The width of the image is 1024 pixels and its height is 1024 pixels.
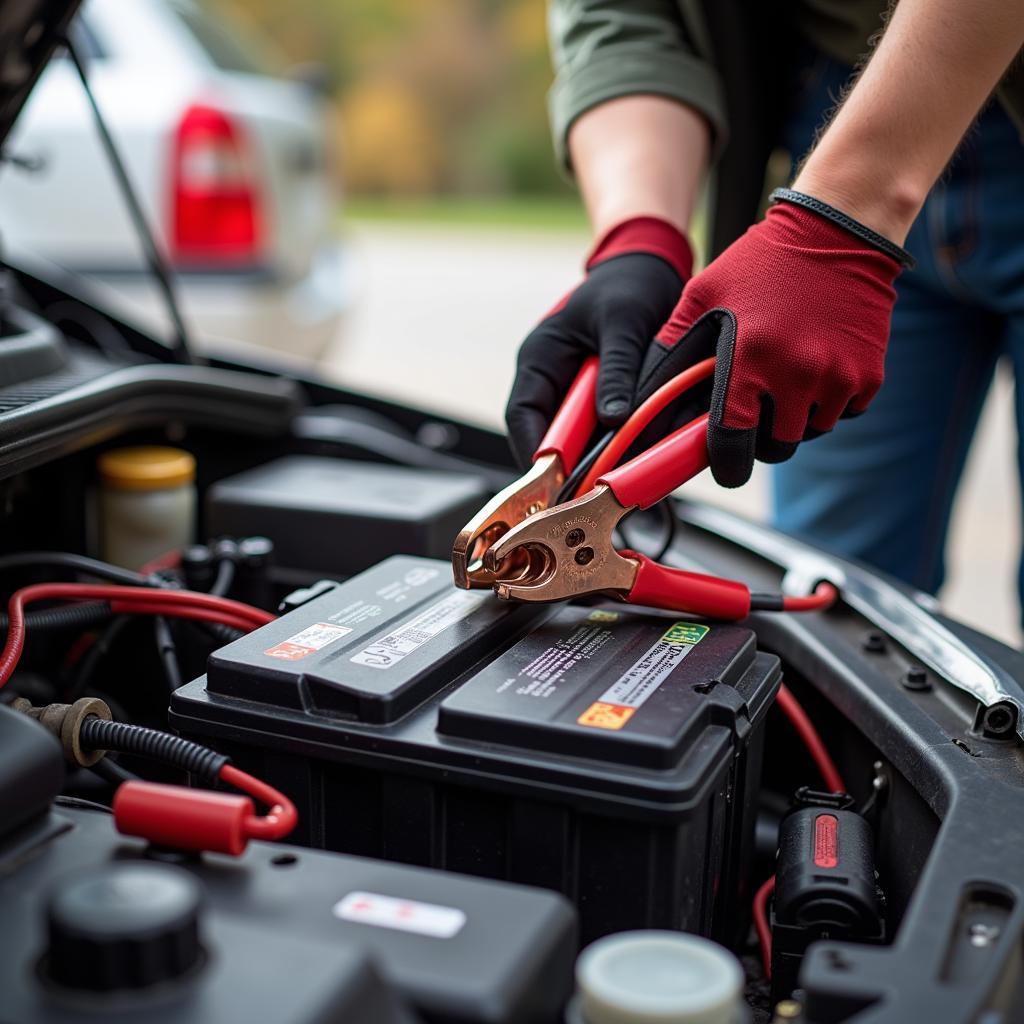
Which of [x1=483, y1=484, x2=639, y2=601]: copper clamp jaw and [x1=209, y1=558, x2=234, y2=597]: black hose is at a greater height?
[x1=483, y1=484, x2=639, y2=601]: copper clamp jaw

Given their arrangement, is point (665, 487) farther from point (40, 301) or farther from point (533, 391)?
point (40, 301)

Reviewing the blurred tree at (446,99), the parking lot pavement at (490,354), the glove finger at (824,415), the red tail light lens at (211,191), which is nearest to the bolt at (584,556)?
the glove finger at (824,415)

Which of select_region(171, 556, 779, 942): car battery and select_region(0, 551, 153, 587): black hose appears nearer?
select_region(171, 556, 779, 942): car battery

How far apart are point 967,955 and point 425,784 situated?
0.35 m

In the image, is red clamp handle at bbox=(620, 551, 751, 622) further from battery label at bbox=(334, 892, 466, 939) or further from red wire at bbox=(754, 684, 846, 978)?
battery label at bbox=(334, 892, 466, 939)

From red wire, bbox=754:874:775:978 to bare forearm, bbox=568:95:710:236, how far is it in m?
0.73

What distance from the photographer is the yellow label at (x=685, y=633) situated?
102cm

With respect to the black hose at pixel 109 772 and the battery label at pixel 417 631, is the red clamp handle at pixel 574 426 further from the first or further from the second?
the black hose at pixel 109 772

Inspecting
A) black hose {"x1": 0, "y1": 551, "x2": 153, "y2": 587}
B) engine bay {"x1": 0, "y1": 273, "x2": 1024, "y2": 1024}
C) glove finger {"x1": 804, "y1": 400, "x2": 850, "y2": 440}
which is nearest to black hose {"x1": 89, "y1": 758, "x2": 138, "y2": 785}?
engine bay {"x1": 0, "y1": 273, "x2": 1024, "y2": 1024}

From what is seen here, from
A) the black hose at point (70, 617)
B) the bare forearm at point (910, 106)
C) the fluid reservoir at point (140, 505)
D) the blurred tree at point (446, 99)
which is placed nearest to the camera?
the bare forearm at point (910, 106)

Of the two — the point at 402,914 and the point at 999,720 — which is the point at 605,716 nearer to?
the point at 402,914

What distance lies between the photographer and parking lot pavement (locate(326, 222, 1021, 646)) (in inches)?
150

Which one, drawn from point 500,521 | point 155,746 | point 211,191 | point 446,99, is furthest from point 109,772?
point 446,99

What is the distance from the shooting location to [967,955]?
673 mm
